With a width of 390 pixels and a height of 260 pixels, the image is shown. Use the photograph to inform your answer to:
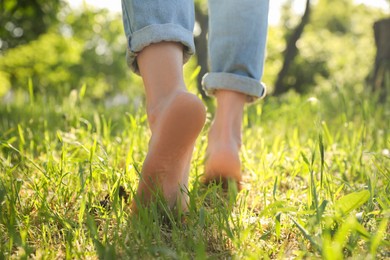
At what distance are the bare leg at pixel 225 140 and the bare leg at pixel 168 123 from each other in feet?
0.78

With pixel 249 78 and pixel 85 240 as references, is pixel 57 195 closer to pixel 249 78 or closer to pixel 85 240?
pixel 85 240

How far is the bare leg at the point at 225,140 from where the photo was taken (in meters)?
1.25

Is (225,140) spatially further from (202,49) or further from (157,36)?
(202,49)

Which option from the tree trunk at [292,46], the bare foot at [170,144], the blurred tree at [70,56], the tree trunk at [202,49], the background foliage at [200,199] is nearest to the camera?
the background foliage at [200,199]

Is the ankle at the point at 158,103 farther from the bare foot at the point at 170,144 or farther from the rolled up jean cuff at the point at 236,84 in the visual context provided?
the rolled up jean cuff at the point at 236,84

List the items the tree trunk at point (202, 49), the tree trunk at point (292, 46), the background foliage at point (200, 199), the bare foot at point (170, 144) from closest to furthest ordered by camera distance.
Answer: the background foliage at point (200, 199), the bare foot at point (170, 144), the tree trunk at point (202, 49), the tree trunk at point (292, 46)

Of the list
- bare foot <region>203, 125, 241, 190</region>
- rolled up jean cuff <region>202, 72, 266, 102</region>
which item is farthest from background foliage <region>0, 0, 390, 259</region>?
rolled up jean cuff <region>202, 72, 266, 102</region>

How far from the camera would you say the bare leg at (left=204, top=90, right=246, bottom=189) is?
1.25 m

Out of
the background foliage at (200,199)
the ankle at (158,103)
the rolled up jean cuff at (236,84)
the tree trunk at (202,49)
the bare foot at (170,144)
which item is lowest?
the background foliage at (200,199)

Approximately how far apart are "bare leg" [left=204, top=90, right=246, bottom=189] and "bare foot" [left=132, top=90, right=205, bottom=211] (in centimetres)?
29

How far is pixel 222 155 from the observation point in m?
1.25

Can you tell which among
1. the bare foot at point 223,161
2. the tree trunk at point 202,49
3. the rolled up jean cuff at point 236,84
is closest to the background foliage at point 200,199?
the bare foot at point 223,161

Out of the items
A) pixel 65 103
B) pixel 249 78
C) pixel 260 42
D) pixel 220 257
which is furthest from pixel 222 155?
pixel 65 103

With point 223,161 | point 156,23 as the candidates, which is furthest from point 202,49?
point 156,23
